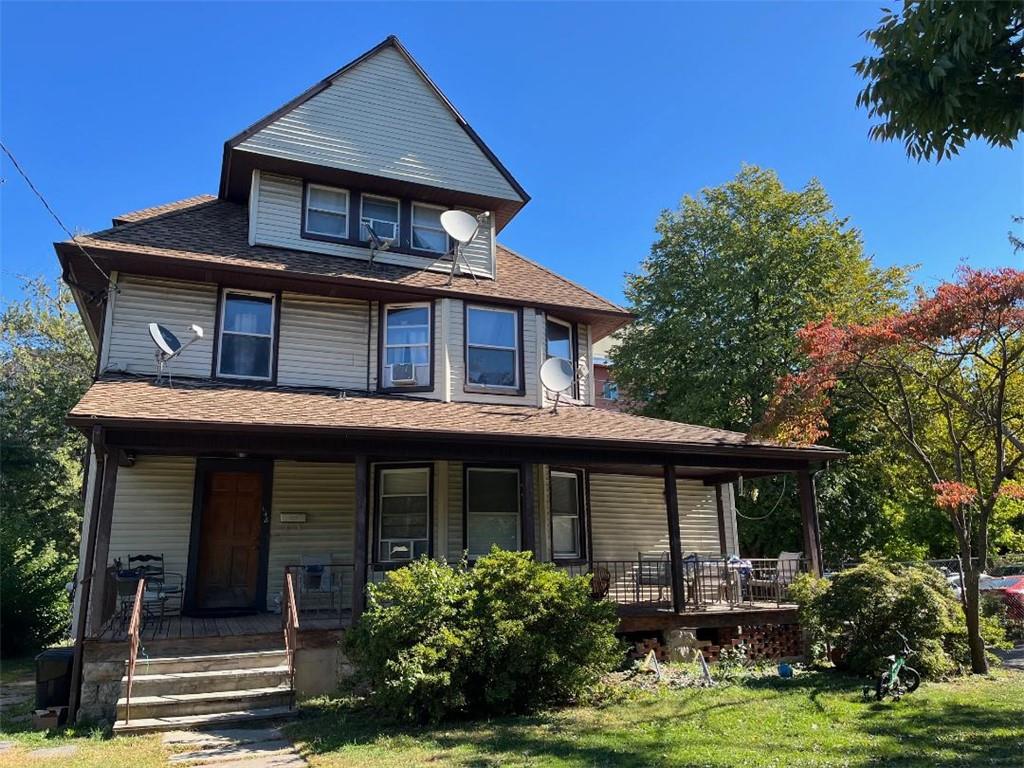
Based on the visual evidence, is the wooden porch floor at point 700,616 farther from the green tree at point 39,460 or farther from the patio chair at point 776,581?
the green tree at point 39,460

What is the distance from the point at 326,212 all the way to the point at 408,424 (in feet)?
17.7

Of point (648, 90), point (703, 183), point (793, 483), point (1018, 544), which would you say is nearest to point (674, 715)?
point (648, 90)

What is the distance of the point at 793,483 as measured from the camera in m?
23.5

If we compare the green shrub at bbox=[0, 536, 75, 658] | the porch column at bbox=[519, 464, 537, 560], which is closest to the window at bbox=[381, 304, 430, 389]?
the porch column at bbox=[519, 464, 537, 560]

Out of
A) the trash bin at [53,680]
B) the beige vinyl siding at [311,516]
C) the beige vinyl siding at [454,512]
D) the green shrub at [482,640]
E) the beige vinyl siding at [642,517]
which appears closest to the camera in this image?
the green shrub at [482,640]

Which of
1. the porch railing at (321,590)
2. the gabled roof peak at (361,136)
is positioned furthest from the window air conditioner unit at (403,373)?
the gabled roof peak at (361,136)

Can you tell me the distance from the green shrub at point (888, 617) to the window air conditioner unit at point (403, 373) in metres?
7.51

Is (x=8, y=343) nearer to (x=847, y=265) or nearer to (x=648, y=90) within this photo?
(x=648, y=90)

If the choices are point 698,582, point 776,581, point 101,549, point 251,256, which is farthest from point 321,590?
point 776,581

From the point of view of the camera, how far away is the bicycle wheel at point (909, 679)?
→ 867cm

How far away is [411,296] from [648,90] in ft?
20.2

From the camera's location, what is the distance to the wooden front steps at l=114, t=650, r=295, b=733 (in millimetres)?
8008

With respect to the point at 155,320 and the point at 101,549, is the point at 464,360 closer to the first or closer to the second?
the point at 155,320

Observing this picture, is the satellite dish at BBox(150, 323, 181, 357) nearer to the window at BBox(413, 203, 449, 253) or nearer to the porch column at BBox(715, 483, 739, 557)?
the window at BBox(413, 203, 449, 253)
